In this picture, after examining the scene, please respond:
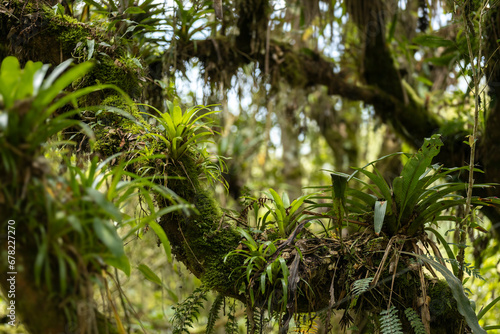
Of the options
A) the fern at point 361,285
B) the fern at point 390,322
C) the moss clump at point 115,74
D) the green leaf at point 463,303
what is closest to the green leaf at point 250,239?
the fern at point 361,285

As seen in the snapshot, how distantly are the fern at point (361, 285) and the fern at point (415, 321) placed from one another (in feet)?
0.63

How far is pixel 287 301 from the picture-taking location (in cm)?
148

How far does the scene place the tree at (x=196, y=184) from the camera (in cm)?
94

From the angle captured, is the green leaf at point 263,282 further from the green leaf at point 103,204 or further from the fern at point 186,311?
the green leaf at point 103,204

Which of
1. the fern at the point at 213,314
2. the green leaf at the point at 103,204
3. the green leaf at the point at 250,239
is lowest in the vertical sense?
the fern at the point at 213,314

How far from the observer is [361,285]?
4.83ft

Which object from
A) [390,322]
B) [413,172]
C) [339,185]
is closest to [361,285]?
[390,322]

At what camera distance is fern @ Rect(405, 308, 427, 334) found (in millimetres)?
1424

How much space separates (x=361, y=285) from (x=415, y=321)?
25 centimetres

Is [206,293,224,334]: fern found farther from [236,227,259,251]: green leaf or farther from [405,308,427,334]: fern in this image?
[405,308,427,334]: fern

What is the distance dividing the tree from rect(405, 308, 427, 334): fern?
0.02m

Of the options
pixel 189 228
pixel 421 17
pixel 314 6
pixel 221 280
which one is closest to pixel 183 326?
pixel 221 280

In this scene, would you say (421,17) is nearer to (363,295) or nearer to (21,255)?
(363,295)

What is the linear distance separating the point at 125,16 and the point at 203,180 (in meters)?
1.14
